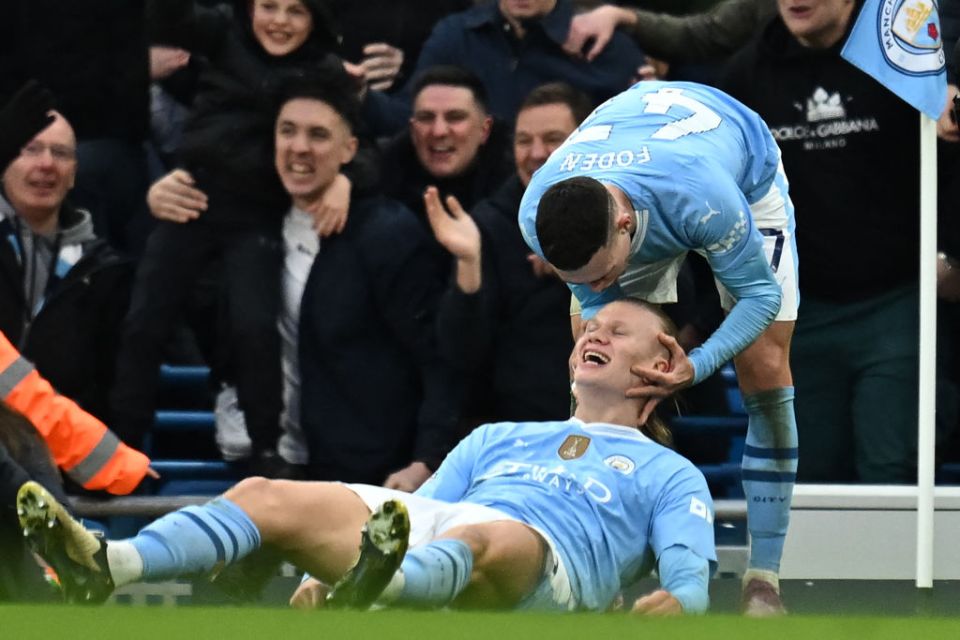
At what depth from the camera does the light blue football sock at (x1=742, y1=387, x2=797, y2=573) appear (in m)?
5.24

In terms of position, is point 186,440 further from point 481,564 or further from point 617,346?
point 481,564

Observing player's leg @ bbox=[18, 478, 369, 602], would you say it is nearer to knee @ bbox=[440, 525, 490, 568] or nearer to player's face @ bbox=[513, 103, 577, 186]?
knee @ bbox=[440, 525, 490, 568]

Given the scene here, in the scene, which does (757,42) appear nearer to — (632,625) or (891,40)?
(891,40)

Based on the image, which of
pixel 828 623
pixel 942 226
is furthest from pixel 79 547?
pixel 942 226

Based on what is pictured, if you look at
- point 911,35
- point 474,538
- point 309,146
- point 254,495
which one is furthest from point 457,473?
point 911,35

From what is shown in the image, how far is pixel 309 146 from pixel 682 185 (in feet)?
5.96

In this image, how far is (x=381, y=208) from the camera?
614 centimetres

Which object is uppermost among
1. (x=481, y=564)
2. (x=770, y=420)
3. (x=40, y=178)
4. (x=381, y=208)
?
(x=40, y=178)

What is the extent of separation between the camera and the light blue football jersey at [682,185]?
15.3 ft

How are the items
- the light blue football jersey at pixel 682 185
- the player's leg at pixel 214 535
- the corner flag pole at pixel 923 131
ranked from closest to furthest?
the player's leg at pixel 214 535 → the light blue football jersey at pixel 682 185 → the corner flag pole at pixel 923 131

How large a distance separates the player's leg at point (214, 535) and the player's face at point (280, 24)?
256 centimetres

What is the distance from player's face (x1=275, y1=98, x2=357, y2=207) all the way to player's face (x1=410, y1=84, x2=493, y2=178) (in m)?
0.24

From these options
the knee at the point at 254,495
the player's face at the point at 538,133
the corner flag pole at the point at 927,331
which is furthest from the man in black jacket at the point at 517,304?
the knee at the point at 254,495

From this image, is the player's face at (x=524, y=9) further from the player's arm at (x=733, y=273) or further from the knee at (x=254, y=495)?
the knee at (x=254, y=495)
